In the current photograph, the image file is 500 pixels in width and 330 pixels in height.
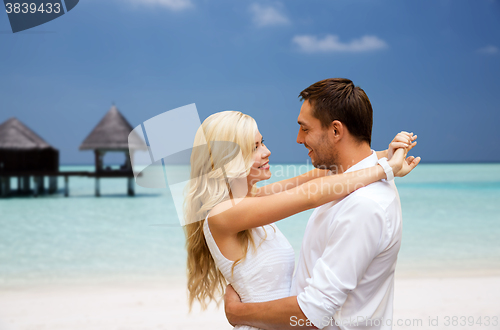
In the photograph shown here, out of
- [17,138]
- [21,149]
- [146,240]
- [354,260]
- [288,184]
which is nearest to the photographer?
[354,260]

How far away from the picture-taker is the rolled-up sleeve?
1543 millimetres

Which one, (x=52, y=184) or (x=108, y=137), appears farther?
(x=52, y=184)

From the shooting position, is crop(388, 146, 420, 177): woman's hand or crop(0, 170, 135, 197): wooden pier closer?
crop(388, 146, 420, 177): woman's hand

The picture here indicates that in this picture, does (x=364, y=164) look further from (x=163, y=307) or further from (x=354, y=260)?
(x=163, y=307)

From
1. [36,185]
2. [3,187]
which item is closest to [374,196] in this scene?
[36,185]

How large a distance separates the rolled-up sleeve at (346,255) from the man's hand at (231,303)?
531 mm

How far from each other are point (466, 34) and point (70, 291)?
6651 cm

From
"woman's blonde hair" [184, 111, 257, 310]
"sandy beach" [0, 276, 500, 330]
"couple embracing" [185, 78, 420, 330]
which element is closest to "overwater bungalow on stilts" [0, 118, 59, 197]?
"sandy beach" [0, 276, 500, 330]

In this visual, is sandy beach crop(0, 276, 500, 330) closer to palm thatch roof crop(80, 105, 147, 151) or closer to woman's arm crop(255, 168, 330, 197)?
woman's arm crop(255, 168, 330, 197)

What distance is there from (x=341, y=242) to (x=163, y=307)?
563cm

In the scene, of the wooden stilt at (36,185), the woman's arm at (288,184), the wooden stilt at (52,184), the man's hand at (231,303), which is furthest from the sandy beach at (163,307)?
the wooden stilt at (52,184)

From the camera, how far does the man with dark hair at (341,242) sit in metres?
1.55

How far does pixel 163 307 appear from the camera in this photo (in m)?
6.45

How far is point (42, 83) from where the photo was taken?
66250 millimetres
